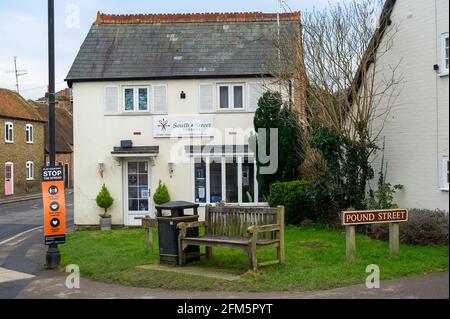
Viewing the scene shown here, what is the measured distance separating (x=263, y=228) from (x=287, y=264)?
99 centimetres

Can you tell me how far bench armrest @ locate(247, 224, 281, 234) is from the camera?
34.6 feet

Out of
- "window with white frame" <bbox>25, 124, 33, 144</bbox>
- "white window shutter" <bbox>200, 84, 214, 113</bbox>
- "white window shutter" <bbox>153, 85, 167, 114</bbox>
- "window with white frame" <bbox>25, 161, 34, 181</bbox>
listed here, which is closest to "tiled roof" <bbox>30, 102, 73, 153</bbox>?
"window with white frame" <bbox>25, 161, 34, 181</bbox>

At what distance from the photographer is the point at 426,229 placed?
12773 millimetres

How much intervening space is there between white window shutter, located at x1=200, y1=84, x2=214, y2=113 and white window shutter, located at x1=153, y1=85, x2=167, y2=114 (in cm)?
124

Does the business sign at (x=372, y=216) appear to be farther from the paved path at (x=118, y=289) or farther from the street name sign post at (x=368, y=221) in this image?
the paved path at (x=118, y=289)

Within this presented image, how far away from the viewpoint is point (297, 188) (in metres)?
17.6

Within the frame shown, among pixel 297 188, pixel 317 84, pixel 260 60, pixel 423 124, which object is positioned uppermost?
pixel 260 60

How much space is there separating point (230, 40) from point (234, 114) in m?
2.96

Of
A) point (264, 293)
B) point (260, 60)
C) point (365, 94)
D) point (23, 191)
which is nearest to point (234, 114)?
point (260, 60)

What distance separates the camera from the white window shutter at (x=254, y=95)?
19984 millimetres

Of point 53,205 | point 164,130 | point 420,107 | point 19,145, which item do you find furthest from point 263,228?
point 19,145

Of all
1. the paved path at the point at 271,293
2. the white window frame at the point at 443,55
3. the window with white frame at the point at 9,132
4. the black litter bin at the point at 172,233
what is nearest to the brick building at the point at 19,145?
the window with white frame at the point at 9,132

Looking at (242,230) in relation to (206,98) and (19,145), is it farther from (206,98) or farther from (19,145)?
(19,145)
